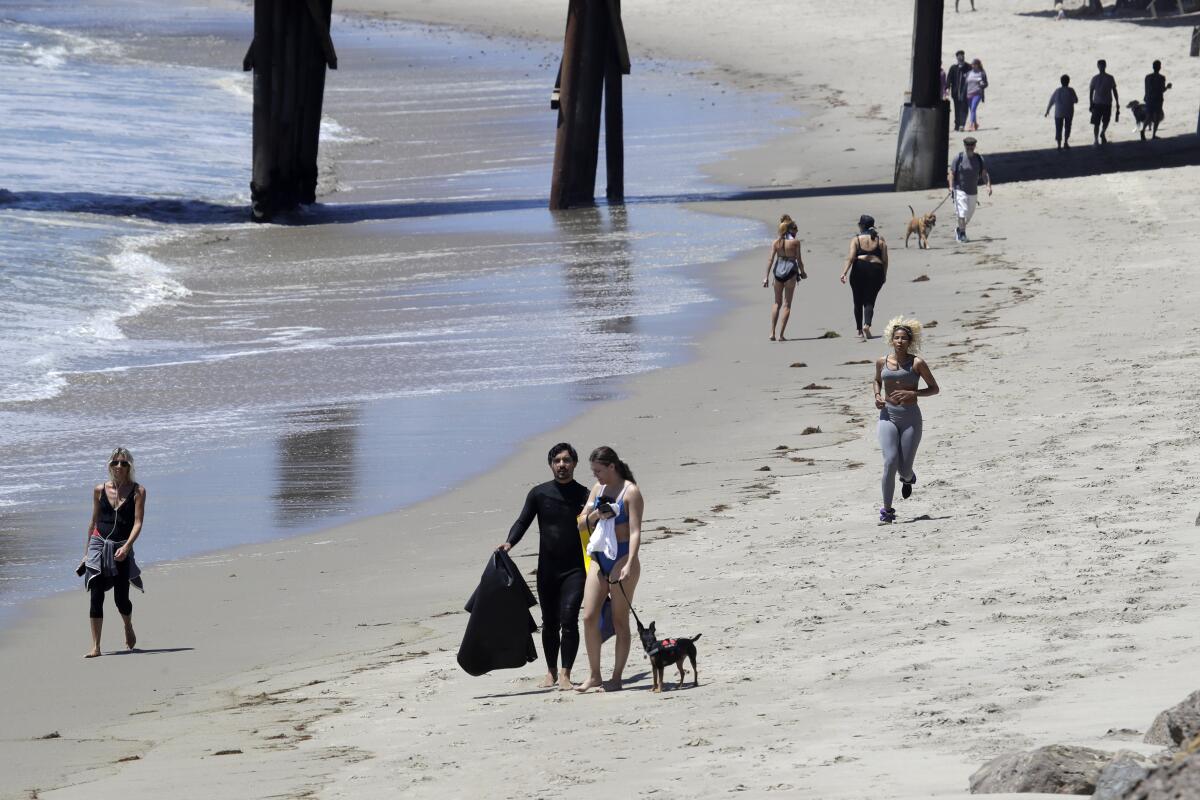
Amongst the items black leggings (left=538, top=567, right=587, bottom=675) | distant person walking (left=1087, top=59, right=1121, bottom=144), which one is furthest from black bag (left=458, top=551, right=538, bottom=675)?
distant person walking (left=1087, top=59, right=1121, bottom=144)

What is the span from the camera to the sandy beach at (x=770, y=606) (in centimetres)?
730

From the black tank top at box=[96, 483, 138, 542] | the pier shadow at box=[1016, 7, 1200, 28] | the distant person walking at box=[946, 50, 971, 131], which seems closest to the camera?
the black tank top at box=[96, 483, 138, 542]

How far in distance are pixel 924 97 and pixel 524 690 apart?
19.8 m

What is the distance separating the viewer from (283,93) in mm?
28891

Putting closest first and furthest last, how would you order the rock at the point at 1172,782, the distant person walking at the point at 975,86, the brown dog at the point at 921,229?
the rock at the point at 1172,782, the brown dog at the point at 921,229, the distant person walking at the point at 975,86

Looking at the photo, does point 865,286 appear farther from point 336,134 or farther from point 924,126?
point 336,134

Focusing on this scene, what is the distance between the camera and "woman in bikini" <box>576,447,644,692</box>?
879 centimetres

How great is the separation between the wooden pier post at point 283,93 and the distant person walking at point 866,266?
42.5 feet

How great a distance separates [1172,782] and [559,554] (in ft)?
15.6

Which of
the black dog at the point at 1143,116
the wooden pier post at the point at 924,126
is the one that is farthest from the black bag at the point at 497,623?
the black dog at the point at 1143,116

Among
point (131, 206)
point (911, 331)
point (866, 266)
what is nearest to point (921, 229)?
point (866, 266)

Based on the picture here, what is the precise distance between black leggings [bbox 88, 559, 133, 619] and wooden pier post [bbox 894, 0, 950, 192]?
19.1 metres

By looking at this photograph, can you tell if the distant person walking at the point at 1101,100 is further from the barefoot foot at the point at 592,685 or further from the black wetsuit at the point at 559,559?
the barefoot foot at the point at 592,685

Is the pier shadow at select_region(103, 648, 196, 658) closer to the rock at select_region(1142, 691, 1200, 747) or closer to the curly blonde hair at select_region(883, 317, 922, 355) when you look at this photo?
the curly blonde hair at select_region(883, 317, 922, 355)
